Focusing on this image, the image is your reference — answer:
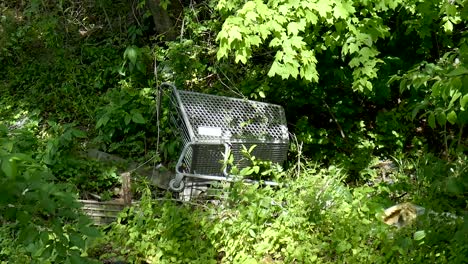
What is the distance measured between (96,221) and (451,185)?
3028 millimetres

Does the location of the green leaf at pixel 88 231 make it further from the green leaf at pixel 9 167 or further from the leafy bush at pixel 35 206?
the green leaf at pixel 9 167

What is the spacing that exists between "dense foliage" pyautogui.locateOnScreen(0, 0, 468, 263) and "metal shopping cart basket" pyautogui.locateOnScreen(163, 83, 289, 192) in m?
0.19

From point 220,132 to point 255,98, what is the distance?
2.41 ft

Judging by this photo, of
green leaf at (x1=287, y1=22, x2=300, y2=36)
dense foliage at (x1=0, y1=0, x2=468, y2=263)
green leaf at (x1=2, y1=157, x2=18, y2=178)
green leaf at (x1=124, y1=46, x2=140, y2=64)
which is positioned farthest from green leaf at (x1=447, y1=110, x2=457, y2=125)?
green leaf at (x1=124, y1=46, x2=140, y2=64)

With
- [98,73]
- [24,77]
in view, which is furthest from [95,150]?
[24,77]

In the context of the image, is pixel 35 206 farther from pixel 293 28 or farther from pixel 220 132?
pixel 220 132

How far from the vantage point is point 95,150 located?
5.93 metres

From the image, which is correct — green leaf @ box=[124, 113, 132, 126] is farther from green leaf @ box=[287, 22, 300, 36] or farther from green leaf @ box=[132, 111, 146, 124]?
green leaf @ box=[287, 22, 300, 36]

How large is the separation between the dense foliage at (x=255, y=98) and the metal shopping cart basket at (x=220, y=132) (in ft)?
0.64

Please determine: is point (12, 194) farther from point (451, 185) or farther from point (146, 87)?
point (146, 87)

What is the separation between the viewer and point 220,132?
16.3ft

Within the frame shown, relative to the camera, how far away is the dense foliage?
3.24 m

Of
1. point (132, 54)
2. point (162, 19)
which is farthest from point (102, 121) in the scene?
point (162, 19)

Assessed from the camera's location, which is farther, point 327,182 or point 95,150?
point 95,150
